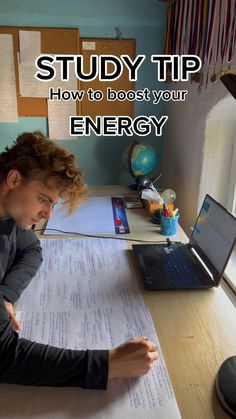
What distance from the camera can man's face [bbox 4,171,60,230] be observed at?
2.75 feet

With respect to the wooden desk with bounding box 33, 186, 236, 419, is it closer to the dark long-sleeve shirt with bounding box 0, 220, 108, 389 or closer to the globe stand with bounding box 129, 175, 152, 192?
the dark long-sleeve shirt with bounding box 0, 220, 108, 389

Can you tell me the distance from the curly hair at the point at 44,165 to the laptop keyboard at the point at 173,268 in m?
0.34

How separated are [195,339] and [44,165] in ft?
1.69

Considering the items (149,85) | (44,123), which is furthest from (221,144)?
(44,123)

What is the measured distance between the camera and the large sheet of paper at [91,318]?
24.6 inches

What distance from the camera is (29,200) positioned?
2.79 ft

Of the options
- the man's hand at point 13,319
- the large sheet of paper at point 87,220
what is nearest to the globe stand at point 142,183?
the large sheet of paper at point 87,220

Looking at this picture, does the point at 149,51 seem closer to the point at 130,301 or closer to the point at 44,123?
the point at 44,123

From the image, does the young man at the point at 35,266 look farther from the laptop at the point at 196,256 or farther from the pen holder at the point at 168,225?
the pen holder at the point at 168,225

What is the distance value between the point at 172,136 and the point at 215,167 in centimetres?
53

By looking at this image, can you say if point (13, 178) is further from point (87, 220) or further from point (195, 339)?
point (87, 220)

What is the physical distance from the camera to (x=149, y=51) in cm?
199

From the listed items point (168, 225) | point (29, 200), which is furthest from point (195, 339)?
point (168, 225)

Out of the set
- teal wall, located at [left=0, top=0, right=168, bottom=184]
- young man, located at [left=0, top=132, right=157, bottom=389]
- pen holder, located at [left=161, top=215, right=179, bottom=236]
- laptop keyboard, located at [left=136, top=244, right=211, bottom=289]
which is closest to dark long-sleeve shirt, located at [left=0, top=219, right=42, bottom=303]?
young man, located at [left=0, top=132, right=157, bottom=389]
